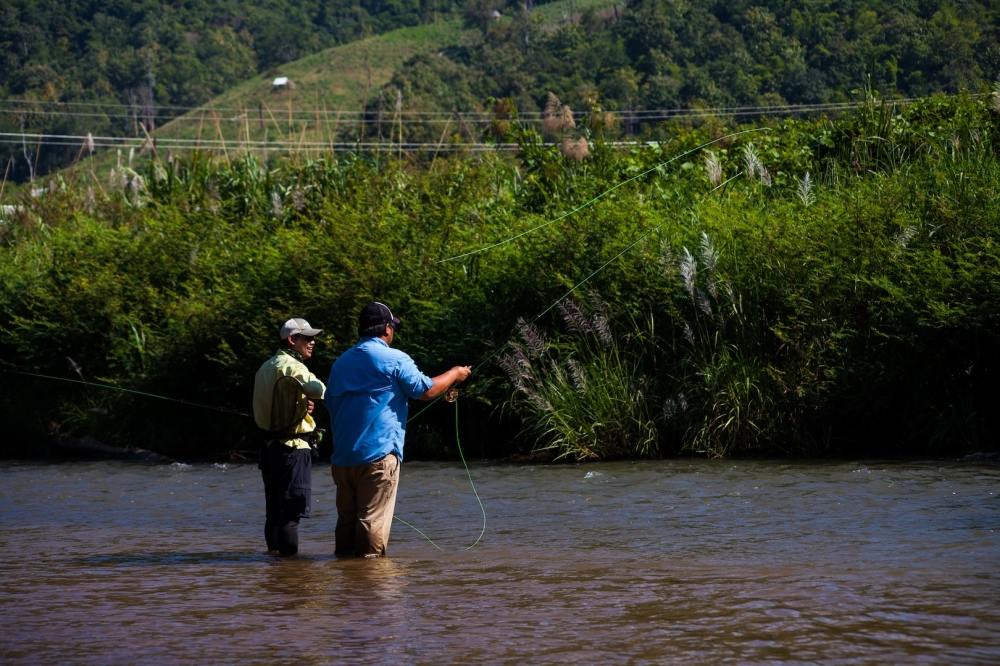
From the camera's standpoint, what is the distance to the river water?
253 inches

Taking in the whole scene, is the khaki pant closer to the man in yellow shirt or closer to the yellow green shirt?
the man in yellow shirt

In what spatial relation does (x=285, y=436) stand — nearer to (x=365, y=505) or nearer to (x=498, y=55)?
(x=365, y=505)

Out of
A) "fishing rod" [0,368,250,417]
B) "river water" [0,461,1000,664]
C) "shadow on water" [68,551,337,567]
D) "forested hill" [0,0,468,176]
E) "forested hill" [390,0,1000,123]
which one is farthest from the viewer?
"forested hill" [0,0,468,176]

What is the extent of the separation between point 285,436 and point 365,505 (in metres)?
0.71

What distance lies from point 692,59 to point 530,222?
117 ft

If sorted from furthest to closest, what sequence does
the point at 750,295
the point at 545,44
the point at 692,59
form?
the point at 545,44, the point at 692,59, the point at 750,295

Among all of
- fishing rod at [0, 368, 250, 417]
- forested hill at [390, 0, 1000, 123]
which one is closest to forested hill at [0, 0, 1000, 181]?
forested hill at [390, 0, 1000, 123]

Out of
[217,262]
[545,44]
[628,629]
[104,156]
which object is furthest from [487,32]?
[628,629]

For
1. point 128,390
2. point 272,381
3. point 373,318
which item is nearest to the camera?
point 373,318

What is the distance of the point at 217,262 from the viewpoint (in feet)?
57.3

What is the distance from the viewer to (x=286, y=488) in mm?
9211

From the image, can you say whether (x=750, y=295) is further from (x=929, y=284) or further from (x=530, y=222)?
(x=530, y=222)

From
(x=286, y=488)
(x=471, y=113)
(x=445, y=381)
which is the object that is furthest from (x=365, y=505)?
(x=471, y=113)

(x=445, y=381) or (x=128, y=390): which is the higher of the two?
(x=445, y=381)
